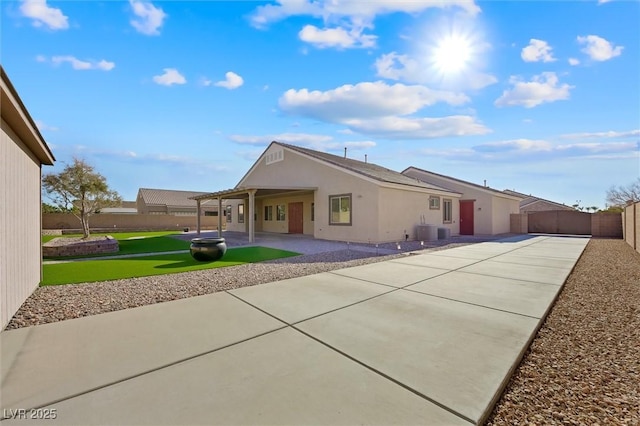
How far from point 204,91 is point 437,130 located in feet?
43.2

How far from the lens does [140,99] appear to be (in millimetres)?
9984

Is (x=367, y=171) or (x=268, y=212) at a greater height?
(x=367, y=171)

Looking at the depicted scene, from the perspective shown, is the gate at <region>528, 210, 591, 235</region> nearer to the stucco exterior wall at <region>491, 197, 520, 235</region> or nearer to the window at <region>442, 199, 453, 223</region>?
the stucco exterior wall at <region>491, 197, 520, 235</region>

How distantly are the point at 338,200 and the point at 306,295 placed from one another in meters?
10.5

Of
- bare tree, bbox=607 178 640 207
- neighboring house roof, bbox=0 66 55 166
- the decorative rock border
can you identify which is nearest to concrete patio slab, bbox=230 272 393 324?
neighboring house roof, bbox=0 66 55 166

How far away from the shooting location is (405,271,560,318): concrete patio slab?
4676 mm

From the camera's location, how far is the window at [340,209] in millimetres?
14906

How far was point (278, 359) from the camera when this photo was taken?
2.93 m

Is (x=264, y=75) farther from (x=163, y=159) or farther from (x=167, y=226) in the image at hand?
(x=167, y=226)

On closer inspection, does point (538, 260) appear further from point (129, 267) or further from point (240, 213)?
point (240, 213)

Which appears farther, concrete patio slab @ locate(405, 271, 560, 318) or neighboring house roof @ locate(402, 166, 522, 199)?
neighboring house roof @ locate(402, 166, 522, 199)

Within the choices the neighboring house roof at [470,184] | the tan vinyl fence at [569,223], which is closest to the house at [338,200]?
the neighboring house roof at [470,184]

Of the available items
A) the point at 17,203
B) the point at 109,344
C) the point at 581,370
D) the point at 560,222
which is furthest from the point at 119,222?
the point at 560,222

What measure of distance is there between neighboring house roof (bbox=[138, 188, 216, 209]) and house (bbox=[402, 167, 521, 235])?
105ft
